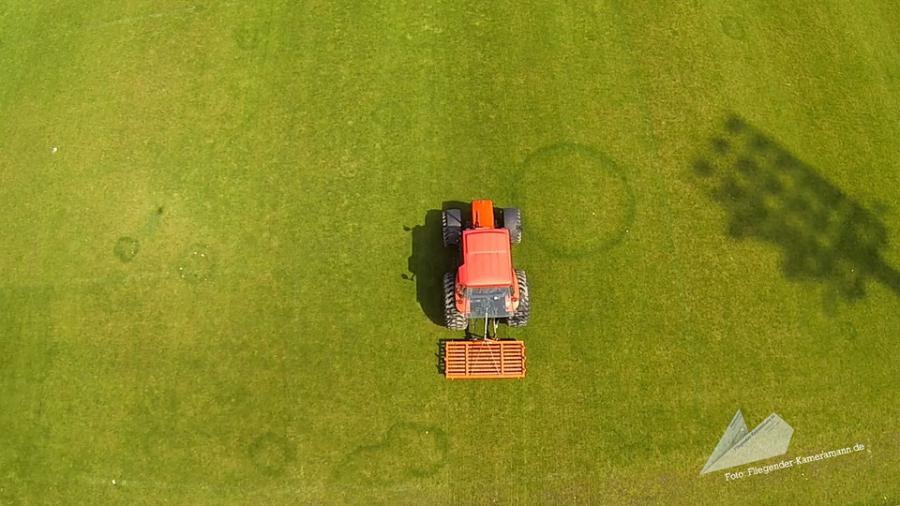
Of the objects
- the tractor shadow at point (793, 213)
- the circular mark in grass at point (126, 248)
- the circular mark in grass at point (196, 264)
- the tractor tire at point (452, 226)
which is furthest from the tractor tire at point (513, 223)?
the circular mark in grass at point (126, 248)

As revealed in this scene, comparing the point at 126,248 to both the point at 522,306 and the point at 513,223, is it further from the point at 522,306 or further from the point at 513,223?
the point at 522,306

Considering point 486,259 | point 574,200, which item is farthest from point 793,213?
point 486,259

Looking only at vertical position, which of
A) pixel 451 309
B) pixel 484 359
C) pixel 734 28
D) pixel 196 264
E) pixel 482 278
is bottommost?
pixel 484 359

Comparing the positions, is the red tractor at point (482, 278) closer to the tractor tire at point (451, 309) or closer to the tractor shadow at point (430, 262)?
the tractor tire at point (451, 309)

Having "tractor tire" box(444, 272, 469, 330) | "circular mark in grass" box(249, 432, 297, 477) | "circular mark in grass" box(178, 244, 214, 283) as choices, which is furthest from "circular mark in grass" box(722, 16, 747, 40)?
"circular mark in grass" box(249, 432, 297, 477)

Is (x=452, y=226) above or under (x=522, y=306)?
above

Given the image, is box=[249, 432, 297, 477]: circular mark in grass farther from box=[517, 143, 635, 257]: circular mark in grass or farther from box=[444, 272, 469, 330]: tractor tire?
box=[517, 143, 635, 257]: circular mark in grass

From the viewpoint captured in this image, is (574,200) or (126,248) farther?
(574,200)
